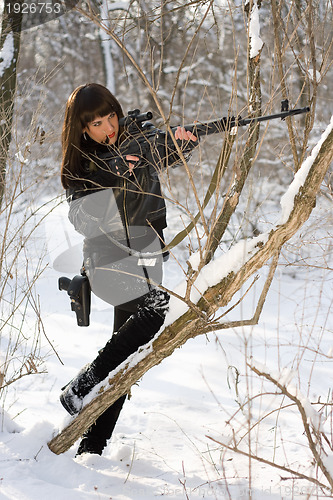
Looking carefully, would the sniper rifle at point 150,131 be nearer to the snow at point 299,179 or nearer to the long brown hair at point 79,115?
the long brown hair at point 79,115

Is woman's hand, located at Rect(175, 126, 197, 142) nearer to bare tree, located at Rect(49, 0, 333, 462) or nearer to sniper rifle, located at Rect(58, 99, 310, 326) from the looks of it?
sniper rifle, located at Rect(58, 99, 310, 326)

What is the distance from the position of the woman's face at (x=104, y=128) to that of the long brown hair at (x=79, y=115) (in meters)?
0.02

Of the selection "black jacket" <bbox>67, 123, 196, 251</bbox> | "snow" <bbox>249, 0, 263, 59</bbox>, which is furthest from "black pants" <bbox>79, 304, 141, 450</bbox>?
"snow" <bbox>249, 0, 263, 59</bbox>

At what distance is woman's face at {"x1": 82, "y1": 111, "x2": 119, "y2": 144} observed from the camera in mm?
2094

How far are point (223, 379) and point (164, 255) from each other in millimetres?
1698

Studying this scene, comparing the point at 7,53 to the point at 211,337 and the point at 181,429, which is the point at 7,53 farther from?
the point at 211,337

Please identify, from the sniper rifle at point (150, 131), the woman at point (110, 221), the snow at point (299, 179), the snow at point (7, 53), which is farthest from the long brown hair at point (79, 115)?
the snow at point (7, 53)

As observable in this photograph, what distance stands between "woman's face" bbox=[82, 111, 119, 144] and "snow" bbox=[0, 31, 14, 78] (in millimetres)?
1608

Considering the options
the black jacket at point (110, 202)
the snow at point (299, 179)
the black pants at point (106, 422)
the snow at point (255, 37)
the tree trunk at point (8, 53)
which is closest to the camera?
the snow at point (299, 179)

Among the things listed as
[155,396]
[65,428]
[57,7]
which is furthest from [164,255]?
[57,7]

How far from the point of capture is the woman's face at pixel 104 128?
209 cm

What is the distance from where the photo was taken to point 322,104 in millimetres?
8680

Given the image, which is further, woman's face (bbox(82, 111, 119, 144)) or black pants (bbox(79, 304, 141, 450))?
black pants (bbox(79, 304, 141, 450))

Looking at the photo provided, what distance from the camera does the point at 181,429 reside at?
2.57 meters
